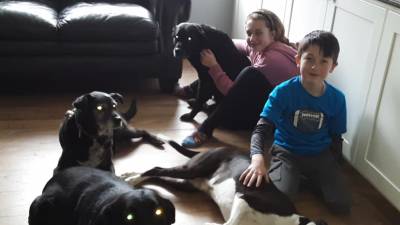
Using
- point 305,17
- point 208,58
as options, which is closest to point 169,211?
point 208,58

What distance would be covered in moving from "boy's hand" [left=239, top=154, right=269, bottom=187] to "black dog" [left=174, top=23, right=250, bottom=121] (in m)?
0.98

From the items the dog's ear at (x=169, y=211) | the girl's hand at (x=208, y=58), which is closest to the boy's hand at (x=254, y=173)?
the dog's ear at (x=169, y=211)

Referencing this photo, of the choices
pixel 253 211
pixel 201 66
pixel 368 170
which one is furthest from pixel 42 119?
pixel 368 170

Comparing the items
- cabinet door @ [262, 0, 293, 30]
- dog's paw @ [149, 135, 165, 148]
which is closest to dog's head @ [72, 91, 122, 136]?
dog's paw @ [149, 135, 165, 148]

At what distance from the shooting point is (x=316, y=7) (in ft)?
8.83

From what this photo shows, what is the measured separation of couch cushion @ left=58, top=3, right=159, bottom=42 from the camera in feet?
9.87

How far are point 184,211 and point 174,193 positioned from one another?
145 mm

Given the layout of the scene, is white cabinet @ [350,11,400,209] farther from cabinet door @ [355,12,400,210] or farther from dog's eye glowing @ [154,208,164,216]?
dog's eye glowing @ [154,208,164,216]

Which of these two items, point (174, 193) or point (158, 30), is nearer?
point (174, 193)

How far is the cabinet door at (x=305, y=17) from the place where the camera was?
264 cm

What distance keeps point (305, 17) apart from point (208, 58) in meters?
0.63

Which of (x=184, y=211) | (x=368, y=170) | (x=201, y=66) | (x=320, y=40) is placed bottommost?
(x=184, y=211)

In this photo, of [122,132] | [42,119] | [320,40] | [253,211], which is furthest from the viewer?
[42,119]

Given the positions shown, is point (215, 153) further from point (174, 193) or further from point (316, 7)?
point (316, 7)
